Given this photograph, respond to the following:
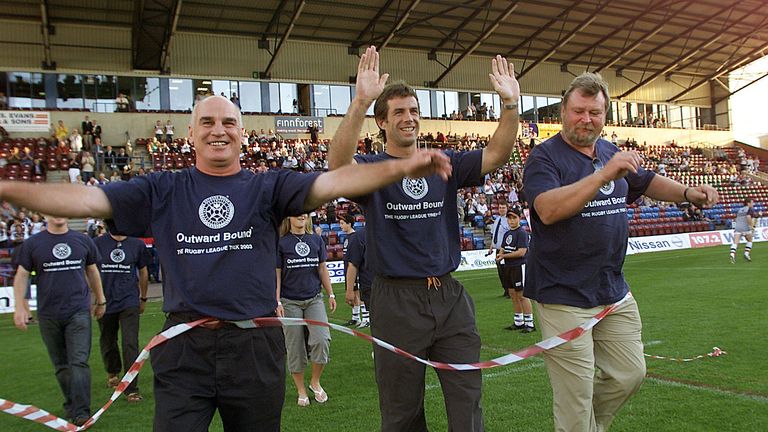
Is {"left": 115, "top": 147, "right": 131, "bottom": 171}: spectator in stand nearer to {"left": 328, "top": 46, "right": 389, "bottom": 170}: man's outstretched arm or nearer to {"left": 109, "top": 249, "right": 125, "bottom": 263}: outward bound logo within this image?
{"left": 109, "top": 249, "right": 125, "bottom": 263}: outward bound logo

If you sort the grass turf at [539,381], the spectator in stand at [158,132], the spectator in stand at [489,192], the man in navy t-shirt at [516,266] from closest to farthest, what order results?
the grass turf at [539,381] < the man in navy t-shirt at [516,266] < the spectator in stand at [158,132] < the spectator in stand at [489,192]

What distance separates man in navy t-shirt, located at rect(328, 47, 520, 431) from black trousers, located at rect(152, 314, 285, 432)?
1002mm

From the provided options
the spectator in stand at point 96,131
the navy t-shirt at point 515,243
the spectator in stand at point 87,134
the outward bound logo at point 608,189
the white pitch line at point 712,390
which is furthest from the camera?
the spectator in stand at point 96,131

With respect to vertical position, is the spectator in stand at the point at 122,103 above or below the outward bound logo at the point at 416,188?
above

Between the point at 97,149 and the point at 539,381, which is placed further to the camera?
the point at 97,149

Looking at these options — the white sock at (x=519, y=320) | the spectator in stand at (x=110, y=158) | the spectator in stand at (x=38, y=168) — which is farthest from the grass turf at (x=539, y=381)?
the spectator in stand at (x=110, y=158)

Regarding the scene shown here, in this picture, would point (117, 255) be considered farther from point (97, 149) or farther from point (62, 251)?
point (97, 149)

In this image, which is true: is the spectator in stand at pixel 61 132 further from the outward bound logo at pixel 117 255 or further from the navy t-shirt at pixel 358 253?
the outward bound logo at pixel 117 255

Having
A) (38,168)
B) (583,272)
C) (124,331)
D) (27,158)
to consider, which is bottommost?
(124,331)

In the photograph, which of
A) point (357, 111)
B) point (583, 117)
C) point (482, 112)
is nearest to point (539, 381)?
point (583, 117)

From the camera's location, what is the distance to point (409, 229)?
12.6 feet

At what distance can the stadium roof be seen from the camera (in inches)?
1125

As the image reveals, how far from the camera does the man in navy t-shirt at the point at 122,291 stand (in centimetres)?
725

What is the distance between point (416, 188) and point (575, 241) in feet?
3.39
